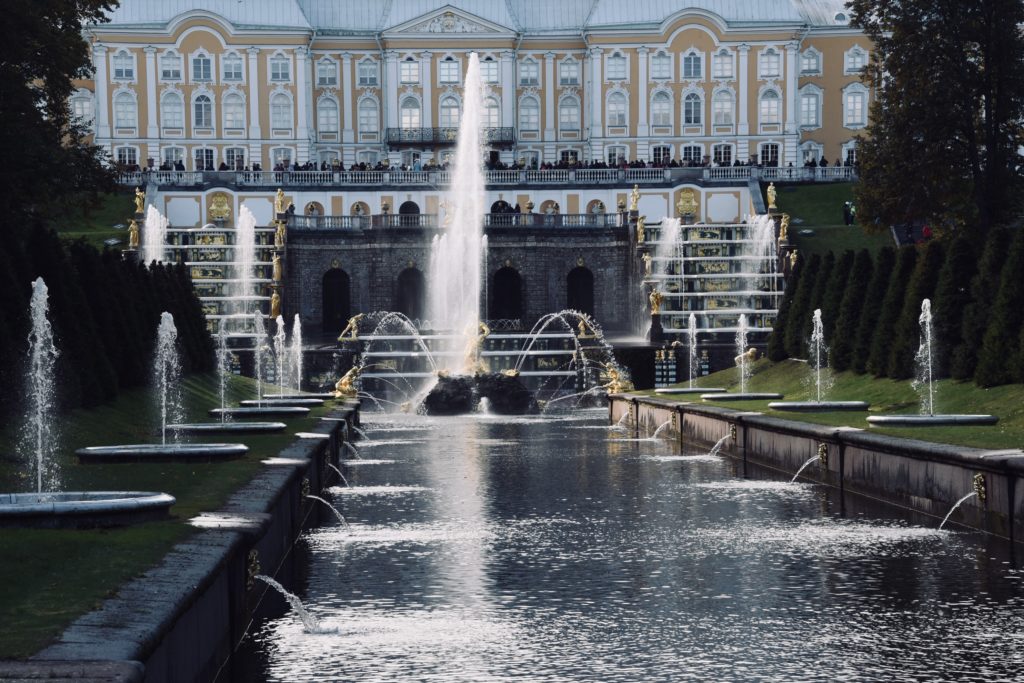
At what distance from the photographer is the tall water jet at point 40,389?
2023 cm

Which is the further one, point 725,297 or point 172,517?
point 725,297

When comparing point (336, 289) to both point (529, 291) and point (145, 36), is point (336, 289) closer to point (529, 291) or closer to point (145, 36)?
point (529, 291)

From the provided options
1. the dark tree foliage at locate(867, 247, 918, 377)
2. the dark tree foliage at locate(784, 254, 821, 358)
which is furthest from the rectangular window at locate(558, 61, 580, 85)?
the dark tree foliage at locate(867, 247, 918, 377)

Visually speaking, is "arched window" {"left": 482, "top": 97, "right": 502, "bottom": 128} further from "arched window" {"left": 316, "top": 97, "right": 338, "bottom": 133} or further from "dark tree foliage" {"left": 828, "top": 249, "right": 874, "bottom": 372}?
"dark tree foliage" {"left": 828, "top": 249, "right": 874, "bottom": 372}

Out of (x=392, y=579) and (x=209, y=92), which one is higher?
(x=209, y=92)

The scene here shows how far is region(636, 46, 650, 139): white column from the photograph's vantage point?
107812mm

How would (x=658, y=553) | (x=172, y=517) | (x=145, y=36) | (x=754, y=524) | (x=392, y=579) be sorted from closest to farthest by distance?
(x=172, y=517)
(x=392, y=579)
(x=658, y=553)
(x=754, y=524)
(x=145, y=36)

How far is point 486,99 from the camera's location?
10969 cm

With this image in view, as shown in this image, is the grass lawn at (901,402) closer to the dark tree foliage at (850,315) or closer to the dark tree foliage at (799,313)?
the dark tree foliage at (799,313)

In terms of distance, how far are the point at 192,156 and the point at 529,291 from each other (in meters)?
36.0

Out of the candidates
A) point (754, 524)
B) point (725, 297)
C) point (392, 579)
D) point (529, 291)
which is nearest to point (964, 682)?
point (392, 579)

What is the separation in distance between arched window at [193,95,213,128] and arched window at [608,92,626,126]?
24325mm

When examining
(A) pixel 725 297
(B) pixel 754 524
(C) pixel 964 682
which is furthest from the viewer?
(A) pixel 725 297

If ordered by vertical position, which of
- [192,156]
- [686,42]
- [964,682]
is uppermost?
[686,42]
